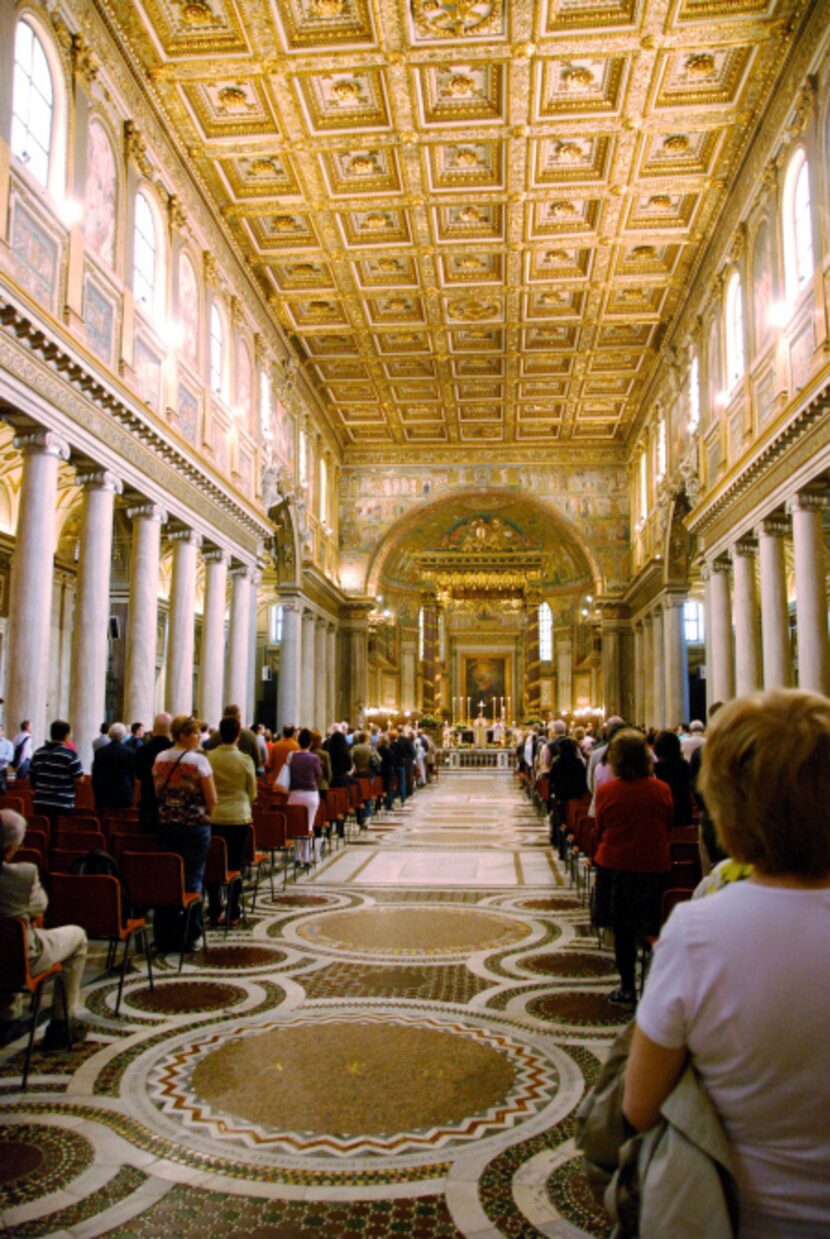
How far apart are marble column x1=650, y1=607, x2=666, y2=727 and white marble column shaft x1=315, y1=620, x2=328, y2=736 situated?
35.7ft

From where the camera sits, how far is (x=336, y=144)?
17672 millimetres

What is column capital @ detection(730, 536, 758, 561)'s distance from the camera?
18.4 m

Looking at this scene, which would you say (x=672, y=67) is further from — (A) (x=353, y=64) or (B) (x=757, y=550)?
(B) (x=757, y=550)

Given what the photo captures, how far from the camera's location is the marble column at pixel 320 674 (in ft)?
103

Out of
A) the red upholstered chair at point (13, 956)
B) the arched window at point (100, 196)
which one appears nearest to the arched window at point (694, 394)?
the arched window at point (100, 196)

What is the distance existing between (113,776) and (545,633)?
111 feet

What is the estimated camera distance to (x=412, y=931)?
26.3 feet

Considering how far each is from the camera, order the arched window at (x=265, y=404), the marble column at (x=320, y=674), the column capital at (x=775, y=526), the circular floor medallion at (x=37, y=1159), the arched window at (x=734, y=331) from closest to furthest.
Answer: the circular floor medallion at (x=37, y=1159)
the column capital at (x=775, y=526)
the arched window at (x=734, y=331)
the arched window at (x=265, y=404)
the marble column at (x=320, y=674)

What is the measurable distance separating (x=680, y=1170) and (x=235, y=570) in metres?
21.7

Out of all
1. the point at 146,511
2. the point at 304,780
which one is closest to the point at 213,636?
the point at 146,511

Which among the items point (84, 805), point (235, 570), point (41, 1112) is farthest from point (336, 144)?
point (41, 1112)

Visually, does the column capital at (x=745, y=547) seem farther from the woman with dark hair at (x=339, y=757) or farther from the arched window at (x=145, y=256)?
the arched window at (x=145, y=256)

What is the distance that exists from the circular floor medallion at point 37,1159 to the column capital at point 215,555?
1742 cm

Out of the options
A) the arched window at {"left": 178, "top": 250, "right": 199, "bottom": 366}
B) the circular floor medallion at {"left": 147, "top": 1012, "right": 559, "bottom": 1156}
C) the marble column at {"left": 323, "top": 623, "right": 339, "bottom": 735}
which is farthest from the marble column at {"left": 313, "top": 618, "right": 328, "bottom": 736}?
the circular floor medallion at {"left": 147, "top": 1012, "right": 559, "bottom": 1156}
